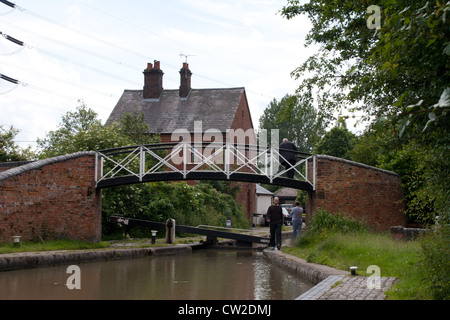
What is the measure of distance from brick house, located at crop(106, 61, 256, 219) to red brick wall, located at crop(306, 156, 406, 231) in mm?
15288

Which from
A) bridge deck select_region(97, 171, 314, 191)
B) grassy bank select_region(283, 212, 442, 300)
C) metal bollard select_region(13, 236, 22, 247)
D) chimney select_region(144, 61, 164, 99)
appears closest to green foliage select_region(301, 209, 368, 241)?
grassy bank select_region(283, 212, 442, 300)

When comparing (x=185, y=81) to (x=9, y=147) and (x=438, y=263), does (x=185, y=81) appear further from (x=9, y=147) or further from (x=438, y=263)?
(x=438, y=263)

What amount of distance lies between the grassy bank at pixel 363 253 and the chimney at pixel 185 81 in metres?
20.8

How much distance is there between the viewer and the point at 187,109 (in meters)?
33.2

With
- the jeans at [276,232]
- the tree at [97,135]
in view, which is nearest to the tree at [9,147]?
the tree at [97,135]

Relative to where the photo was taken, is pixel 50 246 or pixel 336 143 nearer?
pixel 50 246

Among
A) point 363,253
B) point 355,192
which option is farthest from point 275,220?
point 363,253

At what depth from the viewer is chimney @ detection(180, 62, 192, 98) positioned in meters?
34.4

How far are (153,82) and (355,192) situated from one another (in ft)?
71.2

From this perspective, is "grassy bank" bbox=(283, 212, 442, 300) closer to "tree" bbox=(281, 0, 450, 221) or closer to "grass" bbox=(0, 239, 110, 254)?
"tree" bbox=(281, 0, 450, 221)

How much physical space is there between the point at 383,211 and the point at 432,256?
10.4 m

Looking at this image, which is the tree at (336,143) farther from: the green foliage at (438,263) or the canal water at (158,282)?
the green foliage at (438,263)
